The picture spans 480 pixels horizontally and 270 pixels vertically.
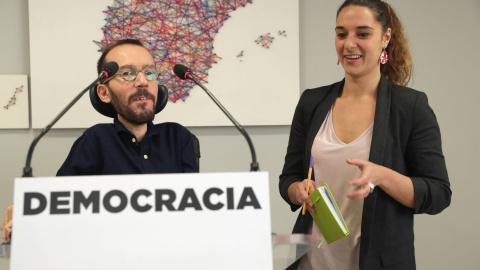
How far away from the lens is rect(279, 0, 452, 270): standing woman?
1484 mm

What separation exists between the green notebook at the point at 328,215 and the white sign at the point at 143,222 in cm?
27

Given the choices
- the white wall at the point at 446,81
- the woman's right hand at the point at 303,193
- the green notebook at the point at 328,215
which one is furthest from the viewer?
the white wall at the point at 446,81

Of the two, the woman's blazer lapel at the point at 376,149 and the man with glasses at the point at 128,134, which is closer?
the woman's blazer lapel at the point at 376,149

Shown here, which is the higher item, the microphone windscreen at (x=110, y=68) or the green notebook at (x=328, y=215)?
the microphone windscreen at (x=110, y=68)

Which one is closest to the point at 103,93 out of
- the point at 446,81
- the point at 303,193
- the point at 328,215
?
the point at 303,193

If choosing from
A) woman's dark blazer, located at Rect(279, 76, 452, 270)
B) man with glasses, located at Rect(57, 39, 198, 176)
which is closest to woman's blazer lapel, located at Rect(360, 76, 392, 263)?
woman's dark blazer, located at Rect(279, 76, 452, 270)

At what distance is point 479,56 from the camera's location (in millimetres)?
3217

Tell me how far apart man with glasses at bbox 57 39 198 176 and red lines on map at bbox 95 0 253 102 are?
1237 mm

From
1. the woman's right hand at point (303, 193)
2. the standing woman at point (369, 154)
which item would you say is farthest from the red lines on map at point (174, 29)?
the woman's right hand at point (303, 193)

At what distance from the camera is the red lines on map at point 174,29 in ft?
9.52

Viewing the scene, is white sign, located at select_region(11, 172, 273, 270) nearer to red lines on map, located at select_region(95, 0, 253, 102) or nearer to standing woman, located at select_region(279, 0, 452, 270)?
standing woman, located at select_region(279, 0, 452, 270)

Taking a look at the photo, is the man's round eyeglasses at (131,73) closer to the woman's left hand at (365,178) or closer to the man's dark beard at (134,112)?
the man's dark beard at (134,112)

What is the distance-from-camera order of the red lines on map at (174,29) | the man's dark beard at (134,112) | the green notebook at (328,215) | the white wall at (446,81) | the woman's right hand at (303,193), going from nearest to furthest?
the green notebook at (328,215)
the woman's right hand at (303,193)
the man's dark beard at (134,112)
the red lines on map at (174,29)
the white wall at (446,81)

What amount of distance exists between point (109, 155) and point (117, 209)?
22.5 inches
